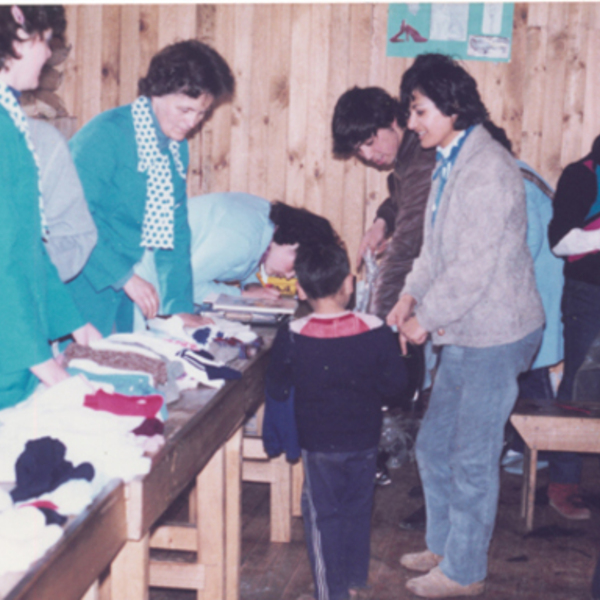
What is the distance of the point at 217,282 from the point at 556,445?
1.48m

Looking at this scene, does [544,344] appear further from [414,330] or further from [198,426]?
[198,426]

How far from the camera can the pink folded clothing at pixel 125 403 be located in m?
1.40

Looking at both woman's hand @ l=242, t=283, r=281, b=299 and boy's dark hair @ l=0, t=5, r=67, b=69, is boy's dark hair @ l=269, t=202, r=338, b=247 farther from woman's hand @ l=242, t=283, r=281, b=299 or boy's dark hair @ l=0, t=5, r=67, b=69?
boy's dark hair @ l=0, t=5, r=67, b=69

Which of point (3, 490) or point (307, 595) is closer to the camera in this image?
point (3, 490)

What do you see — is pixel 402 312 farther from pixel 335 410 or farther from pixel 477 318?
pixel 335 410

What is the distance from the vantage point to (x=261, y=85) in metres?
4.06

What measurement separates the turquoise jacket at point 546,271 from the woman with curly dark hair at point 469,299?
0.74 meters

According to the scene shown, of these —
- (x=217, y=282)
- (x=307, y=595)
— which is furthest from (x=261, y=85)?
(x=307, y=595)

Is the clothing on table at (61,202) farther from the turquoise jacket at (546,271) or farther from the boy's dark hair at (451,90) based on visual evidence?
the turquoise jacket at (546,271)

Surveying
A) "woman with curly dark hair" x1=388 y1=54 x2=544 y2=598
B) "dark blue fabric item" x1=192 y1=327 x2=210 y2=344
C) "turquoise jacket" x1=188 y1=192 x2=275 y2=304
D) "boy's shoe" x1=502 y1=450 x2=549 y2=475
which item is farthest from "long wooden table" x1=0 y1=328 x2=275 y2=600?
"boy's shoe" x1=502 y1=450 x2=549 y2=475

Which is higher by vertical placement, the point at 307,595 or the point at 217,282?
the point at 217,282

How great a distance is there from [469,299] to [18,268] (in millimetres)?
1175

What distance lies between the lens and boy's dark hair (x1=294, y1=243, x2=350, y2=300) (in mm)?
2162

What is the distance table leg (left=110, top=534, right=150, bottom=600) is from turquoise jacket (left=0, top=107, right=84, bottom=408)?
1.25ft
